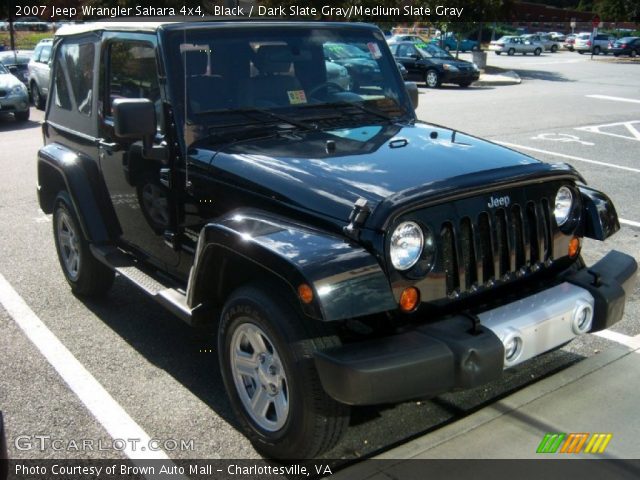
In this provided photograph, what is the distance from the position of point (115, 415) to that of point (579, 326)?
2.40 meters

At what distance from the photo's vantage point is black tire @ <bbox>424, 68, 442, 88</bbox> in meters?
24.0

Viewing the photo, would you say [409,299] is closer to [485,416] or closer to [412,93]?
[485,416]

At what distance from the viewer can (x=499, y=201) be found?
342 cm

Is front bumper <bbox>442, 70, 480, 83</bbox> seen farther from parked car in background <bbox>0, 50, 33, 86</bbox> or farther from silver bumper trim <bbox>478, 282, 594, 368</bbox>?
Result: silver bumper trim <bbox>478, 282, 594, 368</bbox>

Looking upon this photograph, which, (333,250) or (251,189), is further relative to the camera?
(251,189)

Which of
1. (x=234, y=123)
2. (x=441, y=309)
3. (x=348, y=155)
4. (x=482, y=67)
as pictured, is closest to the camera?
(x=441, y=309)

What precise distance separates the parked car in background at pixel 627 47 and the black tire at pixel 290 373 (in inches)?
1918

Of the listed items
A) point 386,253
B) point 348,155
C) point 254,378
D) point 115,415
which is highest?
point 348,155

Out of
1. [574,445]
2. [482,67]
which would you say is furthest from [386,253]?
[482,67]

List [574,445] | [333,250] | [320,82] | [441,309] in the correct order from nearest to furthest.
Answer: [333,250] → [441,309] → [574,445] → [320,82]

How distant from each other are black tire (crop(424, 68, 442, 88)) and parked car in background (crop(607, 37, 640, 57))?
2753 cm

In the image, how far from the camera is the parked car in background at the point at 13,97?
15458mm

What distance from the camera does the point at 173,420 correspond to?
3824 millimetres

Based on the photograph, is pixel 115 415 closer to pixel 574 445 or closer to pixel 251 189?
pixel 251 189
